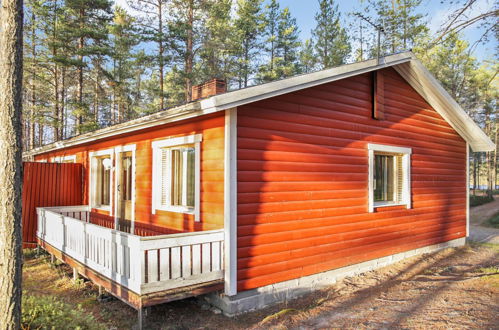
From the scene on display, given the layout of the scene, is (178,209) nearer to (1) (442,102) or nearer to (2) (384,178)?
(2) (384,178)

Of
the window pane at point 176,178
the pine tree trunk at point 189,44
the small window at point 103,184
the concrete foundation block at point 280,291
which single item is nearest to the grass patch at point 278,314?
the concrete foundation block at point 280,291

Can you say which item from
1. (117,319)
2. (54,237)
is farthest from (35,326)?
(54,237)

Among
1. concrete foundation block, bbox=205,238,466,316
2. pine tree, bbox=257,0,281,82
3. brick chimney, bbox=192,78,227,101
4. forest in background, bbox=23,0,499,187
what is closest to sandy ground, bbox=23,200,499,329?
concrete foundation block, bbox=205,238,466,316

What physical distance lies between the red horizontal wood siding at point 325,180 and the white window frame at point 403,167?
0.43 ft

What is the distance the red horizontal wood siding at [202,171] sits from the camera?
5.00 m

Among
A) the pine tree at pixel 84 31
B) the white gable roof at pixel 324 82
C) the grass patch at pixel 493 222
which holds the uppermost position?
the pine tree at pixel 84 31

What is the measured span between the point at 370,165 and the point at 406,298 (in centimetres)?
259

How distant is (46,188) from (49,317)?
23.2ft

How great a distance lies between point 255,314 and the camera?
489 centimetres

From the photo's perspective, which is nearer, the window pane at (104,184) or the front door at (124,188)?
the front door at (124,188)

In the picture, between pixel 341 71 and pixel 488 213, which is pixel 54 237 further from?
pixel 488 213

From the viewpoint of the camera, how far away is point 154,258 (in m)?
4.22

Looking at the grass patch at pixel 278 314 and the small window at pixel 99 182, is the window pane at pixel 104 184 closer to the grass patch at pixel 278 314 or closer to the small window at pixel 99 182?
the small window at pixel 99 182

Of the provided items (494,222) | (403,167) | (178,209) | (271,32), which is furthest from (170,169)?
(271,32)
